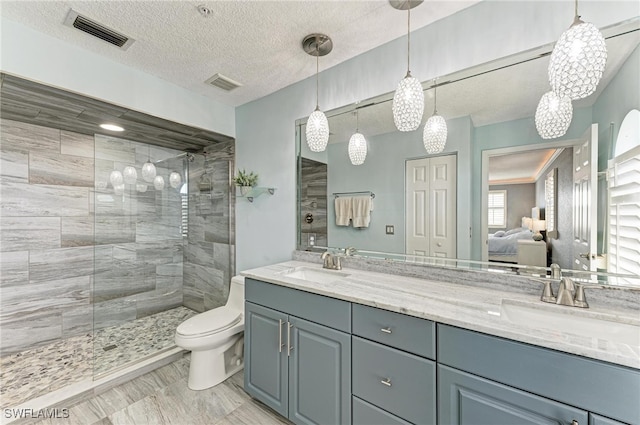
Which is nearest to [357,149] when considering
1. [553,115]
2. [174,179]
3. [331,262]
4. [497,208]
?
[331,262]

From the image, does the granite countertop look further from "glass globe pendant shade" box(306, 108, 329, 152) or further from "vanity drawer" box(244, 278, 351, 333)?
"glass globe pendant shade" box(306, 108, 329, 152)

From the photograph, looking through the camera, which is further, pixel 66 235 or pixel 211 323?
pixel 66 235

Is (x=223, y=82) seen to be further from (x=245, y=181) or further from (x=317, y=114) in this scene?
(x=317, y=114)

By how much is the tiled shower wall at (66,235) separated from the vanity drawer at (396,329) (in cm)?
254

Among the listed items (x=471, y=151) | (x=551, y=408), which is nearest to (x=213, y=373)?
(x=551, y=408)

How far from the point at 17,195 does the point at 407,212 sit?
11.3ft

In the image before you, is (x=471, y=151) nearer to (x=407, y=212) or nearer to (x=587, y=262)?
(x=407, y=212)

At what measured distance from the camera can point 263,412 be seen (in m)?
1.77

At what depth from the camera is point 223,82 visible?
2355mm

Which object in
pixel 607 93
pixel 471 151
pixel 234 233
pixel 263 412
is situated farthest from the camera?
pixel 234 233

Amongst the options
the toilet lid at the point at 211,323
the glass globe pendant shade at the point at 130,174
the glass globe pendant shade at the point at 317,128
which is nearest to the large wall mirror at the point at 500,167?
the glass globe pendant shade at the point at 317,128

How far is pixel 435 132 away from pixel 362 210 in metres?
0.73

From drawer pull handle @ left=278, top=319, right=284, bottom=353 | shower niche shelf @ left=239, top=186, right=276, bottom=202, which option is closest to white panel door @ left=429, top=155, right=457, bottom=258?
drawer pull handle @ left=278, top=319, right=284, bottom=353

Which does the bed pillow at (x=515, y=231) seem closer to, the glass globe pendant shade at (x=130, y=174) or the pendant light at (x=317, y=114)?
the pendant light at (x=317, y=114)
